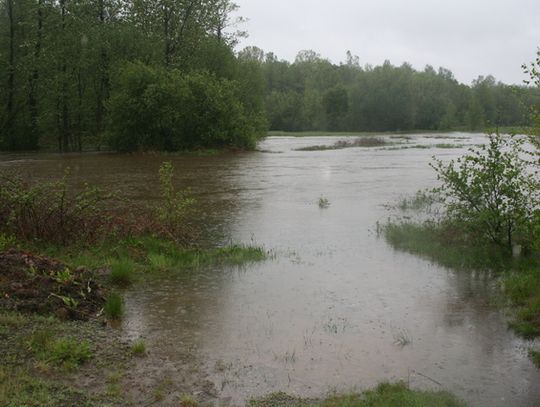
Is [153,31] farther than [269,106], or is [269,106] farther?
[269,106]

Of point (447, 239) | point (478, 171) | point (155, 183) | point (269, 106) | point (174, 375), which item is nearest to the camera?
point (174, 375)

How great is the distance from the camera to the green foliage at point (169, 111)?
39031 mm

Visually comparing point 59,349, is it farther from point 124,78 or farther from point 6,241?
point 124,78

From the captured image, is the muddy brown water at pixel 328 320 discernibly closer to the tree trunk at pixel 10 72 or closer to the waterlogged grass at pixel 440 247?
the waterlogged grass at pixel 440 247

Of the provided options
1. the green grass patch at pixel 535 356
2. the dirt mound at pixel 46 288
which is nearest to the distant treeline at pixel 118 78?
the dirt mound at pixel 46 288

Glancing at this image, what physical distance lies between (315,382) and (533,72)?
5.76m

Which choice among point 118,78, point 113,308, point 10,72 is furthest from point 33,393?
point 10,72

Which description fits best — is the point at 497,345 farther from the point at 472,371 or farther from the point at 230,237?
the point at 230,237

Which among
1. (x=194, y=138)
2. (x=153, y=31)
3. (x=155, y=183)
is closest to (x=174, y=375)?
(x=155, y=183)

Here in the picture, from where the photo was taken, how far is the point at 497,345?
22.5 ft

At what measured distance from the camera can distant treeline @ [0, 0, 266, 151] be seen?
39.6 m

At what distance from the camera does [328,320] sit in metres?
7.72

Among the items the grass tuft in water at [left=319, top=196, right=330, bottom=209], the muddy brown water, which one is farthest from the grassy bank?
the grass tuft in water at [left=319, top=196, right=330, bottom=209]

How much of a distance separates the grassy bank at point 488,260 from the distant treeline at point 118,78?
28374mm
